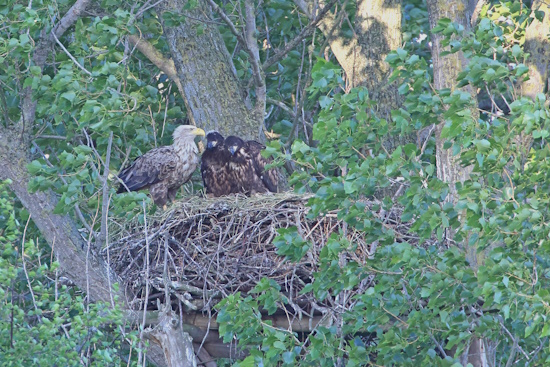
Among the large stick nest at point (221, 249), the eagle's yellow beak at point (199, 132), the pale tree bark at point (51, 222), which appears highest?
the pale tree bark at point (51, 222)

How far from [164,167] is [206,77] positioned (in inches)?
37.7

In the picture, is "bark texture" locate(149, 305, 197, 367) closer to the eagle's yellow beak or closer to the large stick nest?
the large stick nest

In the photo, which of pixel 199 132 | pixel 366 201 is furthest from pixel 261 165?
pixel 366 201

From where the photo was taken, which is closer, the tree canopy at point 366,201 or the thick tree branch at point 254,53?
the tree canopy at point 366,201

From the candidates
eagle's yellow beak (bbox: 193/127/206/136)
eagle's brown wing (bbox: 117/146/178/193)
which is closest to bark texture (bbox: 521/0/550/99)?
eagle's yellow beak (bbox: 193/127/206/136)

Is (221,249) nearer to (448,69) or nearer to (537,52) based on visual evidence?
(448,69)

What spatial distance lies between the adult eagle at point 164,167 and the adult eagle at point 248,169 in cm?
45

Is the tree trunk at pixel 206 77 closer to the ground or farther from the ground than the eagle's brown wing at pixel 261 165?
Result: farther from the ground

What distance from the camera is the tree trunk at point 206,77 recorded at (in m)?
8.58

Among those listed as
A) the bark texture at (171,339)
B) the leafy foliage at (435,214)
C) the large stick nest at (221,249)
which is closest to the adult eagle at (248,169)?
the large stick nest at (221,249)

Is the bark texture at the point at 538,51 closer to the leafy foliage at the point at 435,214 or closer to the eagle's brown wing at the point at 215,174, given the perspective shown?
the leafy foliage at the point at 435,214

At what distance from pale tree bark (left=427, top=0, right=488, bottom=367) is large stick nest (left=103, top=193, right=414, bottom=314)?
0.61 meters

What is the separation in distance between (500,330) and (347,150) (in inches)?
60.0

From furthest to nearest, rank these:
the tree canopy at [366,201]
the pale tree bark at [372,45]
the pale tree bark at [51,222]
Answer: the pale tree bark at [372,45] → the pale tree bark at [51,222] → the tree canopy at [366,201]
